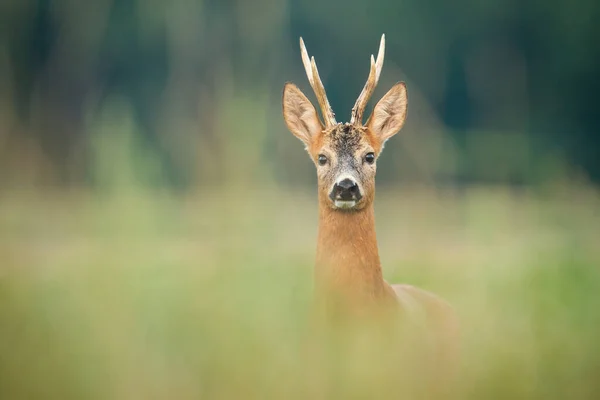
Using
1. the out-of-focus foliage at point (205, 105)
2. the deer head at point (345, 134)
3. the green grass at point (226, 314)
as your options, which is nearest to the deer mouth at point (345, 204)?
the deer head at point (345, 134)

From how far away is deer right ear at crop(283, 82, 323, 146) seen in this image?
3521mm

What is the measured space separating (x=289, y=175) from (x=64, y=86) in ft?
8.05

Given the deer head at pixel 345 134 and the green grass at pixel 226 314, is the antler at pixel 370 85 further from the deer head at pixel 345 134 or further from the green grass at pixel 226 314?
the green grass at pixel 226 314

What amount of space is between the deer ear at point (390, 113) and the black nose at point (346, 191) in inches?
17.6

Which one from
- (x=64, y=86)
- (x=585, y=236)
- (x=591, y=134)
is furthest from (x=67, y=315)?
(x=591, y=134)

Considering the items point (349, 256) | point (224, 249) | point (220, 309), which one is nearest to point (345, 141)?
point (349, 256)

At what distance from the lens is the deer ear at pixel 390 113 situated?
3.57m

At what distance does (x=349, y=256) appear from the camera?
3227 millimetres

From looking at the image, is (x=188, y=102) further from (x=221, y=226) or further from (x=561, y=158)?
(x=561, y=158)

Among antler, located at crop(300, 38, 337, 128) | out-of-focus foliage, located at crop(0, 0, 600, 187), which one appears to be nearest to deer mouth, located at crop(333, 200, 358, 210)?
out-of-focus foliage, located at crop(0, 0, 600, 187)

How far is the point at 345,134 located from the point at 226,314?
5.22ft

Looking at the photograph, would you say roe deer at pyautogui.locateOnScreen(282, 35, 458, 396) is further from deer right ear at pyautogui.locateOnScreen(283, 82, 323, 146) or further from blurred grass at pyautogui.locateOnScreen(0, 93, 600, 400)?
blurred grass at pyautogui.locateOnScreen(0, 93, 600, 400)

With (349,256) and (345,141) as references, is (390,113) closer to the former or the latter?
(345,141)

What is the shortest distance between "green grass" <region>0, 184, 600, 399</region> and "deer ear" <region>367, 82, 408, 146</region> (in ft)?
4.01
